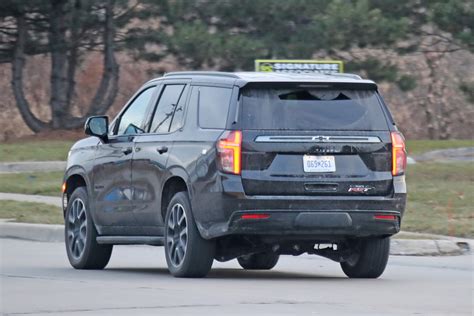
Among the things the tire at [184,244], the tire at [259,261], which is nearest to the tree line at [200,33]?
the tire at [259,261]

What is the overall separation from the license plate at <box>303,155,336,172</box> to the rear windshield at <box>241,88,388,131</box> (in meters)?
0.29

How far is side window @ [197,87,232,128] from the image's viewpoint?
37.9 ft

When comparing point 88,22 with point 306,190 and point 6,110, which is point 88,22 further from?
point 306,190

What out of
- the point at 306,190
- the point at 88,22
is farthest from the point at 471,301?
the point at 88,22

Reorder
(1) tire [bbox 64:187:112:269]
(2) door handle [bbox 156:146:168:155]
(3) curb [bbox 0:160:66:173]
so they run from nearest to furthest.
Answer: (2) door handle [bbox 156:146:168:155] < (1) tire [bbox 64:187:112:269] < (3) curb [bbox 0:160:66:173]

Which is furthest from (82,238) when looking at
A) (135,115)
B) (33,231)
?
(33,231)

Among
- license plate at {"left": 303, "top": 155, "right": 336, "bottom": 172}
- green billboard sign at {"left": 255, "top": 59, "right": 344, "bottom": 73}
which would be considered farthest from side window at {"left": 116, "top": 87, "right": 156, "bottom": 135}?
green billboard sign at {"left": 255, "top": 59, "right": 344, "bottom": 73}

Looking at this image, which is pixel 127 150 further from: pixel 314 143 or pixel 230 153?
pixel 314 143

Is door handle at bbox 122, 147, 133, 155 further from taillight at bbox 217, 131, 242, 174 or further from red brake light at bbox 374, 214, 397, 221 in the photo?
red brake light at bbox 374, 214, 397, 221

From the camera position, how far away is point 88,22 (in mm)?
34094

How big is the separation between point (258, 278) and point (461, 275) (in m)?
2.09

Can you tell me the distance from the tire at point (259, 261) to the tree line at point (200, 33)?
17989mm

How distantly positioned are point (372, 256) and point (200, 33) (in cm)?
2095

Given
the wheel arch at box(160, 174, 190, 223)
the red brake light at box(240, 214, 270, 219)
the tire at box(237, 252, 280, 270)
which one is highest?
the wheel arch at box(160, 174, 190, 223)
